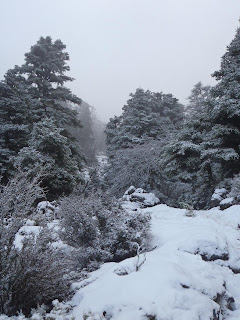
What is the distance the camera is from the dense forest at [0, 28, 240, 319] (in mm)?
3391

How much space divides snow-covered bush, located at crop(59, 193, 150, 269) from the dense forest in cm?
2

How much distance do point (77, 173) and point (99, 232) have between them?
865cm

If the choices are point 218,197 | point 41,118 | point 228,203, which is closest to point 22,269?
point 228,203

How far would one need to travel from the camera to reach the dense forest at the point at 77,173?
339cm

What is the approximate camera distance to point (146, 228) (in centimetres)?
545

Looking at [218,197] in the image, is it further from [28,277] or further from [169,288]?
[28,277]

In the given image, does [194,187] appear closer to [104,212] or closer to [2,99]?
[104,212]

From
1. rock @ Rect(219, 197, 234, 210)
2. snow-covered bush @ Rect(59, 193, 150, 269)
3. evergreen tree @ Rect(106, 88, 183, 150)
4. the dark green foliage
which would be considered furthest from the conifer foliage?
rock @ Rect(219, 197, 234, 210)

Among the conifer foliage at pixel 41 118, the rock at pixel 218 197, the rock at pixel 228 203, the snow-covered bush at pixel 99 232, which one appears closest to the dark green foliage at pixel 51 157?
the conifer foliage at pixel 41 118

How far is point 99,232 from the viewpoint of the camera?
556 centimetres

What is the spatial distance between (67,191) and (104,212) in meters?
8.02

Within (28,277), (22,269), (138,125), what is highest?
(138,125)

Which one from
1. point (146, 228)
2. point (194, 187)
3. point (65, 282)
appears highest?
point (194, 187)

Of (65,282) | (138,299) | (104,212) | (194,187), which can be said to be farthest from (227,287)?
(194,187)
